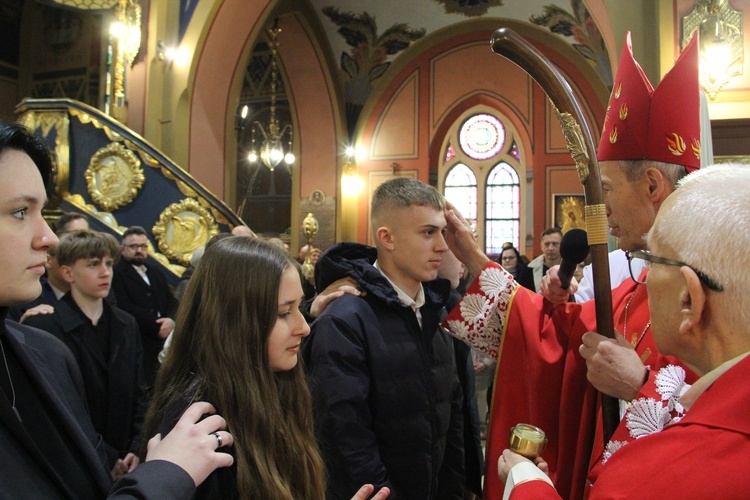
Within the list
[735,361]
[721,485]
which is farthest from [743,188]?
[721,485]

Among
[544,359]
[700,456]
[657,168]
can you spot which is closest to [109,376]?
[544,359]

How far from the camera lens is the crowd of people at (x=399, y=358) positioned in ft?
3.34

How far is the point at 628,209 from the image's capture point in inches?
70.0

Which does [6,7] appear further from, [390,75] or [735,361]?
[735,361]

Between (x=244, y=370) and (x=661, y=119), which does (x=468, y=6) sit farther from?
(x=244, y=370)

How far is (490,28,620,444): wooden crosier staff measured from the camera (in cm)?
159

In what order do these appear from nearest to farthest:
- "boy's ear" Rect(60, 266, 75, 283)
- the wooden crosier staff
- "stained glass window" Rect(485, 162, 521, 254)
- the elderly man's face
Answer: the wooden crosier staff → the elderly man's face → "boy's ear" Rect(60, 266, 75, 283) → "stained glass window" Rect(485, 162, 521, 254)

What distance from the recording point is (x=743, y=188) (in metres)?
1.02

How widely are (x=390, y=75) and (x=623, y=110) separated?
1109 centimetres

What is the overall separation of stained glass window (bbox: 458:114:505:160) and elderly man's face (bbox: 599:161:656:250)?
463 inches

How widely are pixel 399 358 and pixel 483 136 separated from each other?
39.1ft

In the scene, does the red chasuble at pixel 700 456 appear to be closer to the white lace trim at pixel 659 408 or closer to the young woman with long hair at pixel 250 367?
the white lace trim at pixel 659 408

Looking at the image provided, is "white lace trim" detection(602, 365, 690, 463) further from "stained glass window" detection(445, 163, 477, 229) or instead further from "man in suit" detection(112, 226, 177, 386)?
"stained glass window" detection(445, 163, 477, 229)

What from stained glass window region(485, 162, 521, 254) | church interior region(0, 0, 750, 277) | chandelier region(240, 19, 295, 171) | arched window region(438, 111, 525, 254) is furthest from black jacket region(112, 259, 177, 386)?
stained glass window region(485, 162, 521, 254)
